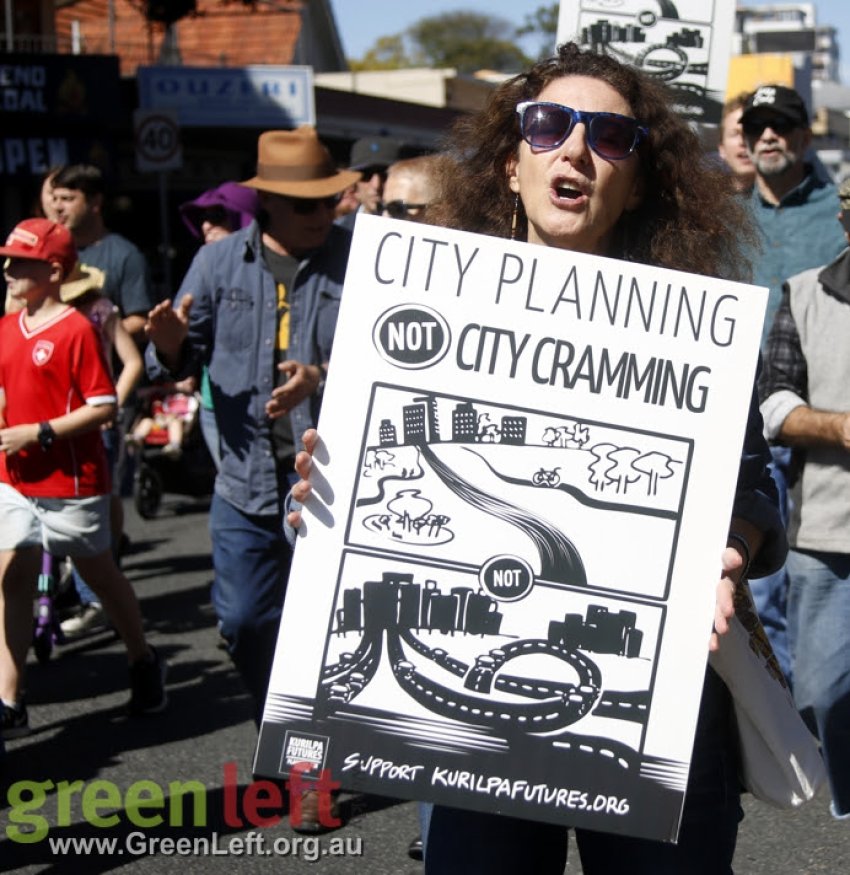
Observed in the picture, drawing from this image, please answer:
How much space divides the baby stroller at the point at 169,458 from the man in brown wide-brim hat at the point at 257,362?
5496mm

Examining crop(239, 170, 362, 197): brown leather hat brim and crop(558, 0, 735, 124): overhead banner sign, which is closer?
crop(239, 170, 362, 197): brown leather hat brim

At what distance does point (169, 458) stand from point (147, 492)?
37 cm

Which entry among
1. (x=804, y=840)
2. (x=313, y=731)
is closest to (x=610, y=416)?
(x=313, y=731)

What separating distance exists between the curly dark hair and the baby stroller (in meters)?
7.47

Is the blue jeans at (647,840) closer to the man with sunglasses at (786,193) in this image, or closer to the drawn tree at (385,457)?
the drawn tree at (385,457)

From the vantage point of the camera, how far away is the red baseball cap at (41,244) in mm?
5207

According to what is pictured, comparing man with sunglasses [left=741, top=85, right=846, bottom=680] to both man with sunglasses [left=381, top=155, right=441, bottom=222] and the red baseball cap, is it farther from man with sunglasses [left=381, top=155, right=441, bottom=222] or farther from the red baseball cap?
the red baseball cap

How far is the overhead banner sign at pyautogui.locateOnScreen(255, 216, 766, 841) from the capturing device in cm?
213

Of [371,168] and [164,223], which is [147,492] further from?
[164,223]

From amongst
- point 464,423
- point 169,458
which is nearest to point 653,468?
point 464,423

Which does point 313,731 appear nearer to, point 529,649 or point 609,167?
point 529,649

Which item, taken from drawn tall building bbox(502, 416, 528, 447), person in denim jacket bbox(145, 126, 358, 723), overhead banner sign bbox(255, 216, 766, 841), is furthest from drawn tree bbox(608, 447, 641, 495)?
person in denim jacket bbox(145, 126, 358, 723)

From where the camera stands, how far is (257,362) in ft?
14.5

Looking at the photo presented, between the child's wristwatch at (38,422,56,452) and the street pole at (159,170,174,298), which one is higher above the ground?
the child's wristwatch at (38,422,56,452)
